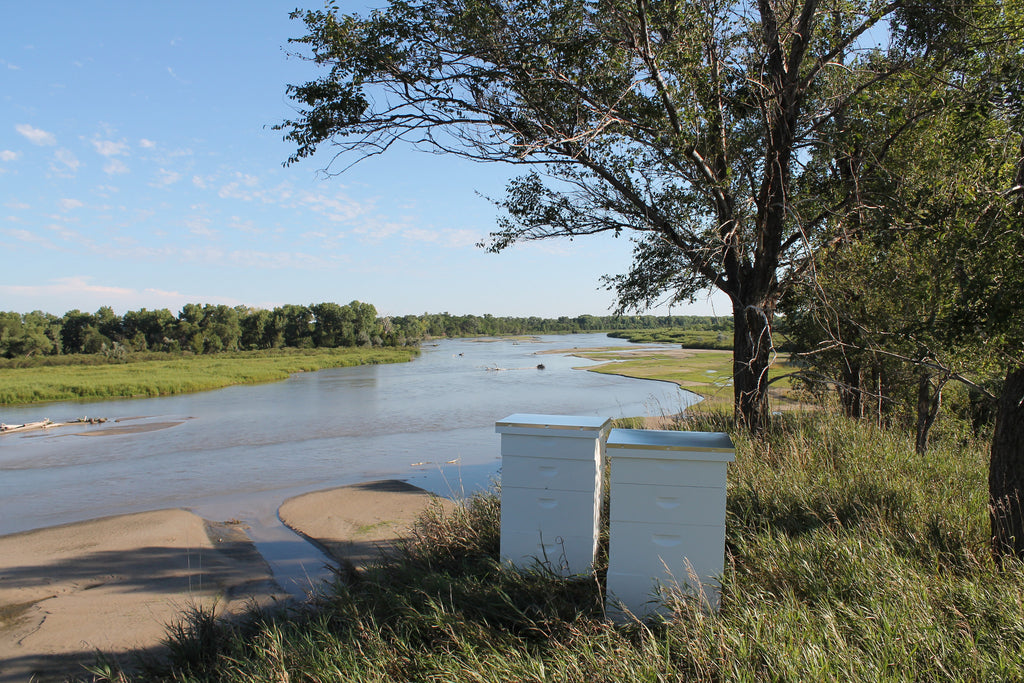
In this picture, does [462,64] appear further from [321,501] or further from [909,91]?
[321,501]

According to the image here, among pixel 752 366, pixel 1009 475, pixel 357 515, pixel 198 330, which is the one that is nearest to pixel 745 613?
pixel 1009 475

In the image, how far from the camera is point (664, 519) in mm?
3467

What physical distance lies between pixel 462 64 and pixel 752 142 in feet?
13.9

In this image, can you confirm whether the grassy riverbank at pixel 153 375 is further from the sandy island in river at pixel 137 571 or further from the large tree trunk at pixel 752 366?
the large tree trunk at pixel 752 366

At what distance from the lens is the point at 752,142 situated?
8.38 metres

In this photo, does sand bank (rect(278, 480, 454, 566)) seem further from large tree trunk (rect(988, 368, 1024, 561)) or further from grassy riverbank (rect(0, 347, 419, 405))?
grassy riverbank (rect(0, 347, 419, 405))

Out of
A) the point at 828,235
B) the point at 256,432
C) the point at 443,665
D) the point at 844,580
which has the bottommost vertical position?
the point at 256,432

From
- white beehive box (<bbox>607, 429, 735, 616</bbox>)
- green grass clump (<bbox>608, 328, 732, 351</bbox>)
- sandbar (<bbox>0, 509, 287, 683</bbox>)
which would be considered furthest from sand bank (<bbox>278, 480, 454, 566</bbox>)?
green grass clump (<bbox>608, 328, 732, 351</bbox>)

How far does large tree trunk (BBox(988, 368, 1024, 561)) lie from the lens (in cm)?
366

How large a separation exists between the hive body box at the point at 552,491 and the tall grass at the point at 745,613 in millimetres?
174

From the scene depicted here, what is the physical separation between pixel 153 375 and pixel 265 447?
26124 mm

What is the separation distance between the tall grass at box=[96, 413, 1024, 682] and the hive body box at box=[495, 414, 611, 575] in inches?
6.8

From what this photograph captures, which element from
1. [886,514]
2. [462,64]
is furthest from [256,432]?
[886,514]

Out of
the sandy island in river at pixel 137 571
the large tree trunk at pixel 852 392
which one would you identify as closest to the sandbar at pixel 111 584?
the sandy island in river at pixel 137 571
